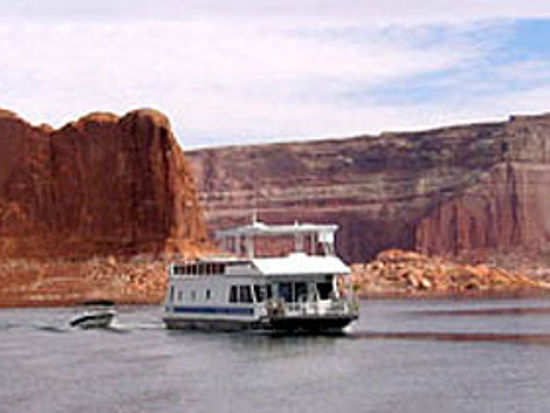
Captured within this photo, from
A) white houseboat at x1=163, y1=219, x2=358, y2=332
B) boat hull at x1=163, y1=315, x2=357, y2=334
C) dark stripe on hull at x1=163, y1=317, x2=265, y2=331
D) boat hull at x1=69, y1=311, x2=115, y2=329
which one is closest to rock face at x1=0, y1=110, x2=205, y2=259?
boat hull at x1=69, y1=311, x2=115, y2=329

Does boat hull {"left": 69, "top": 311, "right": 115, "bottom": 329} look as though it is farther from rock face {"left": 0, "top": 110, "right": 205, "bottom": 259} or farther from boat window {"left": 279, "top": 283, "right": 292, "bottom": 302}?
rock face {"left": 0, "top": 110, "right": 205, "bottom": 259}

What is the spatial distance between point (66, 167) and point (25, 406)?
12844 cm

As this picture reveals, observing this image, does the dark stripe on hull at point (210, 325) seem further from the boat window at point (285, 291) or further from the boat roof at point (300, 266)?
the boat roof at point (300, 266)

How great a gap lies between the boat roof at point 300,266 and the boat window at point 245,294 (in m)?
1.50

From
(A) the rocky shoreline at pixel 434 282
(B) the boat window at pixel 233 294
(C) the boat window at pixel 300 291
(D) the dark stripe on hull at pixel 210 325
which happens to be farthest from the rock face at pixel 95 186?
(C) the boat window at pixel 300 291

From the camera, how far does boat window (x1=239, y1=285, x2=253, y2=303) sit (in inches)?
2832

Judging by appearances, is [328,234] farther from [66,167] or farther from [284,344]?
[66,167]

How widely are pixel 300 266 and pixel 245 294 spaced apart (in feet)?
11.1

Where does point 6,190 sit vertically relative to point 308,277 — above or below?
above

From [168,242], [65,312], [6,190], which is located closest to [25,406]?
[65,312]

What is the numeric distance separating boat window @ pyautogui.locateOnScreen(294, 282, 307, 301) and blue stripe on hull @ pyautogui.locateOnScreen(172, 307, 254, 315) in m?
2.45

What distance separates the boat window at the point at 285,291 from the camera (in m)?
71.4

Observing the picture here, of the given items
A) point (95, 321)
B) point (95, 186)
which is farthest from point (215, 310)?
point (95, 186)

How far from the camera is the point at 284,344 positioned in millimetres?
68000
